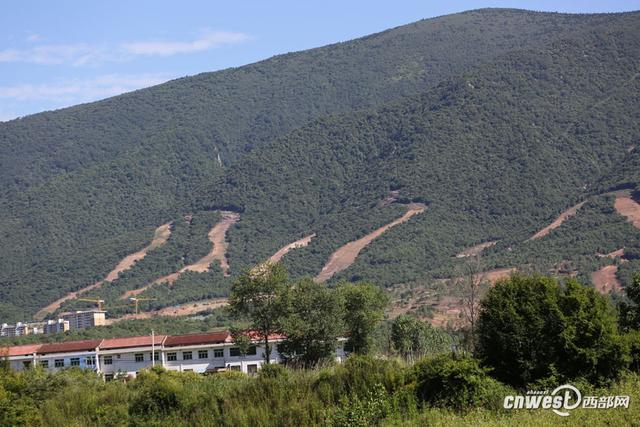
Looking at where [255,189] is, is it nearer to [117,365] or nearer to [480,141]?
[480,141]

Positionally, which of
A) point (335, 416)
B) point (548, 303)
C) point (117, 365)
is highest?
point (548, 303)

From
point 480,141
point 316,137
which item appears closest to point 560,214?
point 480,141

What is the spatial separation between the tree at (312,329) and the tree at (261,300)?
55cm

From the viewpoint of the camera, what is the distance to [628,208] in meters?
130

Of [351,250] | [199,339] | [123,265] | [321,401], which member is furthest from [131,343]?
[123,265]

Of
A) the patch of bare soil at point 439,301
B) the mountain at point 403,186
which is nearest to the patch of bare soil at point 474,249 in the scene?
the mountain at point 403,186

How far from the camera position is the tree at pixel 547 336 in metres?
28.0

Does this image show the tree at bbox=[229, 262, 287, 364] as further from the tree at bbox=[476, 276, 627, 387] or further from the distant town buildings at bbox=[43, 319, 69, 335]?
the distant town buildings at bbox=[43, 319, 69, 335]

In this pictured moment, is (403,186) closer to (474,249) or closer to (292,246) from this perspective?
(292,246)

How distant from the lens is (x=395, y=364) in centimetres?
2906

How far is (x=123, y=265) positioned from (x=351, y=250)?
34.2 metres

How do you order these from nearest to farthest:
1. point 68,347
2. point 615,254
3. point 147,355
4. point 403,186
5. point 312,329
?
1. point 312,329
2. point 147,355
3. point 68,347
4. point 615,254
5. point 403,186

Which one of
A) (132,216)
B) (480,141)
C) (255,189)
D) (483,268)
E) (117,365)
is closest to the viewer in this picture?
(117,365)

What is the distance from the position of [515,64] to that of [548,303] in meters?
160
